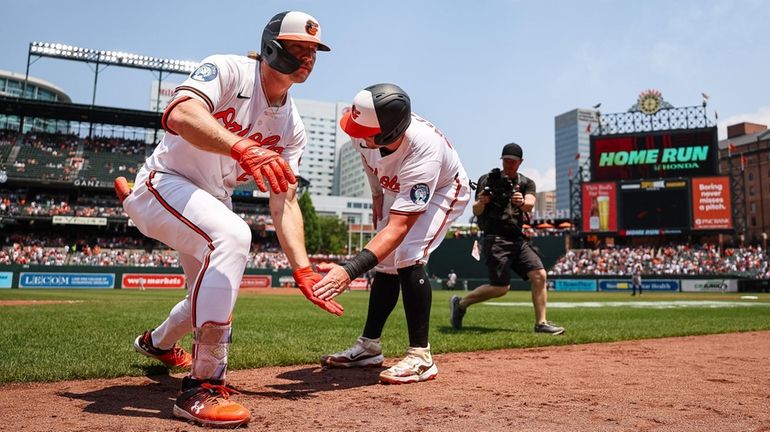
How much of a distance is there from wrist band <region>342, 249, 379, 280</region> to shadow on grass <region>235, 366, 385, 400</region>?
2.64 feet

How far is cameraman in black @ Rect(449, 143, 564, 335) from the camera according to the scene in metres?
7.25

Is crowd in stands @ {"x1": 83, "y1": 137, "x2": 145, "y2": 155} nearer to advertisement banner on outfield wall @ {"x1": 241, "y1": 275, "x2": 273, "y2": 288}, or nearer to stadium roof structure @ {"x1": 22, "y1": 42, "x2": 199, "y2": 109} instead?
stadium roof structure @ {"x1": 22, "y1": 42, "x2": 199, "y2": 109}

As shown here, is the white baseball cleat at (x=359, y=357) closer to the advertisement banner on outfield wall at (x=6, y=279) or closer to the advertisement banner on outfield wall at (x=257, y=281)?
the advertisement banner on outfield wall at (x=257, y=281)

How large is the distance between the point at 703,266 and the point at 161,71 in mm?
48529

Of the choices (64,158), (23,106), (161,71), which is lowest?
(64,158)

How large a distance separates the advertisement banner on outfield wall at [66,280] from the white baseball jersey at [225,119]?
107ft

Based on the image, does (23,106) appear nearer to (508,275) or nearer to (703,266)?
(508,275)

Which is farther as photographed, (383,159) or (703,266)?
(703,266)

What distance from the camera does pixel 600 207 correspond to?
43469 millimetres

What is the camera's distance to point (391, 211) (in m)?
3.76

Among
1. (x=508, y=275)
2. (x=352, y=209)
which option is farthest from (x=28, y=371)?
(x=352, y=209)

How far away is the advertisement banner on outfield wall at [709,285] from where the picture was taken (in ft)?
112

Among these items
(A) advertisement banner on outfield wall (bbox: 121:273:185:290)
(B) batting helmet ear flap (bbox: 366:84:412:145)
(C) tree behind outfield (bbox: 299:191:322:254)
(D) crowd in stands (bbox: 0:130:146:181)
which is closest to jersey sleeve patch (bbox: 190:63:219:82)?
(B) batting helmet ear flap (bbox: 366:84:412:145)

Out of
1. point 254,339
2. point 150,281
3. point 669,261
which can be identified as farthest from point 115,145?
point 254,339
